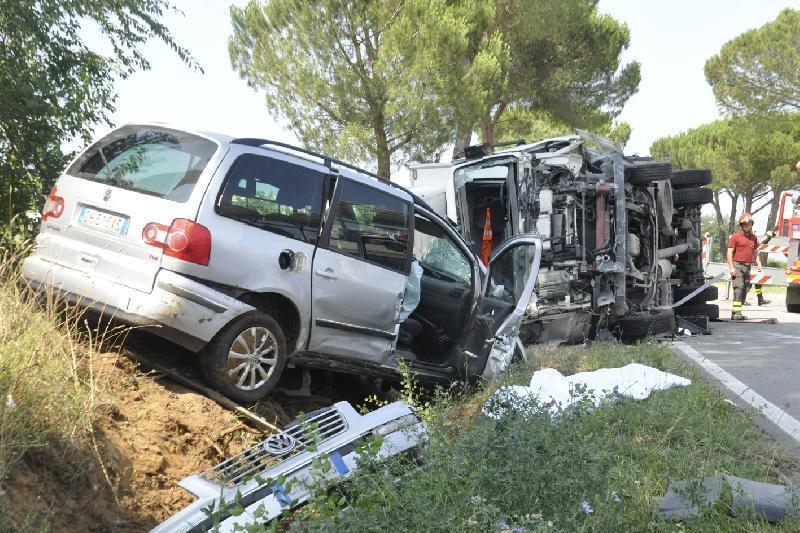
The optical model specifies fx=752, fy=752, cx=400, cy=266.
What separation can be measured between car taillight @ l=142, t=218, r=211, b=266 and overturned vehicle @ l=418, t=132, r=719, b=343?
499cm

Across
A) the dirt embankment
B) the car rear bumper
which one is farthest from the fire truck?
the car rear bumper

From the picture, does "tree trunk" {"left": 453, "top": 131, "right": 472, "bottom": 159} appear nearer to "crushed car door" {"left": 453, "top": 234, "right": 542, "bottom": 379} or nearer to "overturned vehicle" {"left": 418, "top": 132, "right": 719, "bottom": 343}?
"overturned vehicle" {"left": 418, "top": 132, "right": 719, "bottom": 343}

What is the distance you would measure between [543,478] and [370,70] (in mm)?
16145

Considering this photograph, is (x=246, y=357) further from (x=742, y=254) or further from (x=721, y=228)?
(x=721, y=228)

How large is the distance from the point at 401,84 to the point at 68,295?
1405 cm

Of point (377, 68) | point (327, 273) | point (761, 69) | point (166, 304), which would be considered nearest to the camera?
point (166, 304)

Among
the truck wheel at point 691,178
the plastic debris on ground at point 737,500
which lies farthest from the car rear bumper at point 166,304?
the truck wheel at point 691,178

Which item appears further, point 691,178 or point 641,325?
point 691,178

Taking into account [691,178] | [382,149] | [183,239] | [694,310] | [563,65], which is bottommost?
[694,310]

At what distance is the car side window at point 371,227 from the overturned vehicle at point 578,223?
3383 mm

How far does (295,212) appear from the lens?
5.10 meters

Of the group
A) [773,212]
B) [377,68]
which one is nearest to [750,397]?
[377,68]

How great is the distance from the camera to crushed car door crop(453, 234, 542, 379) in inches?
234

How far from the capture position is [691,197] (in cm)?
1144
